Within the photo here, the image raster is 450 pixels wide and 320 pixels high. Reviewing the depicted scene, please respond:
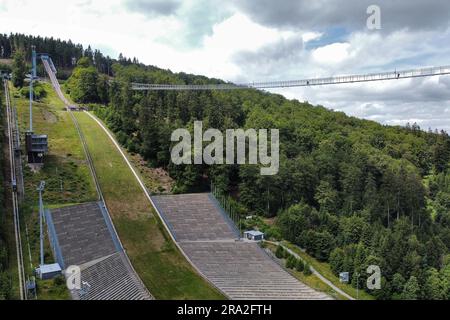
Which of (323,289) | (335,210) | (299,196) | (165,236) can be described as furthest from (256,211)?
(323,289)

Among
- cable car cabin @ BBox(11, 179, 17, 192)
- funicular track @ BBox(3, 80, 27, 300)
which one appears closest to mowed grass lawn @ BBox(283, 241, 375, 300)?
funicular track @ BBox(3, 80, 27, 300)

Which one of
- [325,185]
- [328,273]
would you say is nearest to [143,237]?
[328,273]

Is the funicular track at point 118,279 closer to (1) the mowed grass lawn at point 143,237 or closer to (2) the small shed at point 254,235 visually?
(1) the mowed grass lawn at point 143,237

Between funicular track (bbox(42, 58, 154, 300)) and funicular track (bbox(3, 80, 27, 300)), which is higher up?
funicular track (bbox(3, 80, 27, 300))

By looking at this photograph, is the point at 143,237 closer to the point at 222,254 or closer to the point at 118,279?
the point at 222,254

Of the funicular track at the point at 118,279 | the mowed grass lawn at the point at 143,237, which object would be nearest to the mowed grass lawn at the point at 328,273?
the mowed grass lawn at the point at 143,237

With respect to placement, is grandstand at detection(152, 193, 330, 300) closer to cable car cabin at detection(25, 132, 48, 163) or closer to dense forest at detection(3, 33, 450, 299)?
dense forest at detection(3, 33, 450, 299)
